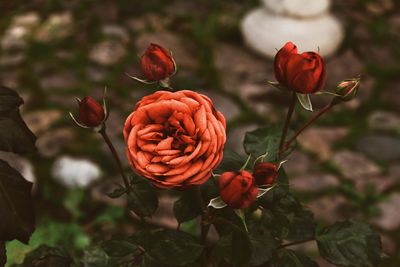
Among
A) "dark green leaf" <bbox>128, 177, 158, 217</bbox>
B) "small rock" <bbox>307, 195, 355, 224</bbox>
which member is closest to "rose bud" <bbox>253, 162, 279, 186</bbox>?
"dark green leaf" <bbox>128, 177, 158, 217</bbox>

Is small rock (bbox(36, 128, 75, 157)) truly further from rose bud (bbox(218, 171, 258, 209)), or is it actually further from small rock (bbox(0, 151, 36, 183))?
rose bud (bbox(218, 171, 258, 209))

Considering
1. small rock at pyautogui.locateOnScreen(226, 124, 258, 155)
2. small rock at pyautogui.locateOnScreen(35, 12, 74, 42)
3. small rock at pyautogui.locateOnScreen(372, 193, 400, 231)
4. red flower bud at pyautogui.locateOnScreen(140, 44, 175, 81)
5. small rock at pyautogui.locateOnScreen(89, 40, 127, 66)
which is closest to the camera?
red flower bud at pyautogui.locateOnScreen(140, 44, 175, 81)

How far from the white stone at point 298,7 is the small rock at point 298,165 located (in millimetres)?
698

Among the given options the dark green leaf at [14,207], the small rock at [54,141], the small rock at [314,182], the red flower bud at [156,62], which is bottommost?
the small rock at [54,141]

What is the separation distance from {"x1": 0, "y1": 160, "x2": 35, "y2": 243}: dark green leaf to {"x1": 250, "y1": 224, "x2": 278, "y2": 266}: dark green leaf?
35cm

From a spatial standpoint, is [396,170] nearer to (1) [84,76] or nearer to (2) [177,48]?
(2) [177,48]

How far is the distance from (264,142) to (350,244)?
9.1 inches

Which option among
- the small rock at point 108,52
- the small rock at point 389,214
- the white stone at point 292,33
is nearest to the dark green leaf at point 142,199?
the small rock at point 389,214

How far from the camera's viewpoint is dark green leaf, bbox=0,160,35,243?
34.7 inches

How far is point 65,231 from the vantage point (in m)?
2.01

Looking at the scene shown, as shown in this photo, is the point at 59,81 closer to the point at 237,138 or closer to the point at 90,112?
the point at 237,138

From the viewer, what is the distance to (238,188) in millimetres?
851

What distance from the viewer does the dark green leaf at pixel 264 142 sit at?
109 cm

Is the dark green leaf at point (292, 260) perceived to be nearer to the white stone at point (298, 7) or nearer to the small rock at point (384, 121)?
the small rock at point (384, 121)
